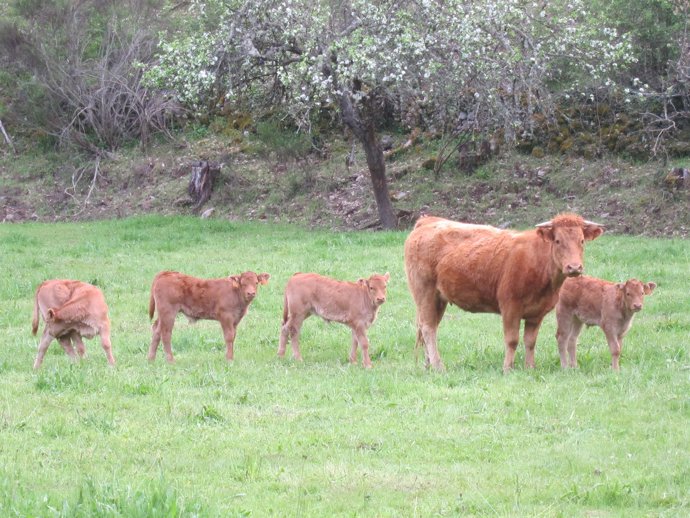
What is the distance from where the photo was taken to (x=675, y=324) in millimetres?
14609

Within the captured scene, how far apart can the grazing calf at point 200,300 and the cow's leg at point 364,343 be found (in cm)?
143

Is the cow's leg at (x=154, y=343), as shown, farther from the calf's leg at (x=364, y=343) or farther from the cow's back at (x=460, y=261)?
the cow's back at (x=460, y=261)

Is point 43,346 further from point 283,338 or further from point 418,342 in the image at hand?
point 418,342

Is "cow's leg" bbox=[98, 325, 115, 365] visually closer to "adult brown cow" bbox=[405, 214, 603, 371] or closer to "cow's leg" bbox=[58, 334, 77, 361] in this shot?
"cow's leg" bbox=[58, 334, 77, 361]

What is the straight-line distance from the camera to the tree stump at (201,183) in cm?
3067

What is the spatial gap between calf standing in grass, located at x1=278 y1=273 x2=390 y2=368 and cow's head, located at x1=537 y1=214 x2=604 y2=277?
241 centimetres

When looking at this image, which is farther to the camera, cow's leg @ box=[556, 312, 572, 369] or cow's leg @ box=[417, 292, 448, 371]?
cow's leg @ box=[417, 292, 448, 371]

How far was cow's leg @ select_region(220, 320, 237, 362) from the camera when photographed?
1349cm

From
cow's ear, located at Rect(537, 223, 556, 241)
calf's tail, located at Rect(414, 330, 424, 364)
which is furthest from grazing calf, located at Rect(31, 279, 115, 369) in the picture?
cow's ear, located at Rect(537, 223, 556, 241)

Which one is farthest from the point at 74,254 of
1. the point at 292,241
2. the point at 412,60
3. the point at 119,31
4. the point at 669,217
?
the point at 119,31

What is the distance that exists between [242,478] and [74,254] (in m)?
15.6

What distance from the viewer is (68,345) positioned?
13289mm

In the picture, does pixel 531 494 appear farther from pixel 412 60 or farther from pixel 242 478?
pixel 412 60

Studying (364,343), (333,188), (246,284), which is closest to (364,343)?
(364,343)
